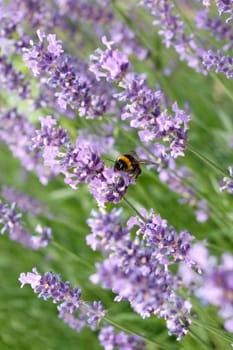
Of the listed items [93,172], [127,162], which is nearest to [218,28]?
[127,162]

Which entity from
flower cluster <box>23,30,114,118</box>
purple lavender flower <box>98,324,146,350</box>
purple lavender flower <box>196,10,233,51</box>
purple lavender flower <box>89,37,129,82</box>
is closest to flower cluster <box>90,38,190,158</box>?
purple lavender flower <box>89,37,129,82</box>

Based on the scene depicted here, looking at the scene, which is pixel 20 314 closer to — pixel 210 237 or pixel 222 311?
pixel 210 237

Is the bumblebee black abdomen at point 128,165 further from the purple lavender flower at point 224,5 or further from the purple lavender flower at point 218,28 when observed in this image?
the purple lavender flower at point 218,28

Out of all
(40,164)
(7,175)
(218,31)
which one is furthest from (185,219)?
(7,175)

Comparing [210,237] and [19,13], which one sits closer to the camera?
[19,13]

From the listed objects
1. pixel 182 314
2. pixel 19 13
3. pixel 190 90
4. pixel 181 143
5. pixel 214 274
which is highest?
pixel 190 90

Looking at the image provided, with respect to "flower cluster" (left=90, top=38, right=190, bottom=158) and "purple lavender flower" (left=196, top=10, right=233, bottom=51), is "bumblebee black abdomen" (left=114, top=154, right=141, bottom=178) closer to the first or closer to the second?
"flower cluster" (left=90, top=38, right=190, bottom=158)

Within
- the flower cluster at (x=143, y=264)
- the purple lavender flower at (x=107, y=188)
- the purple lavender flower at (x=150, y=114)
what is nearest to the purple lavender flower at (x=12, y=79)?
the purple lavender flower at (x=150, y=114)
